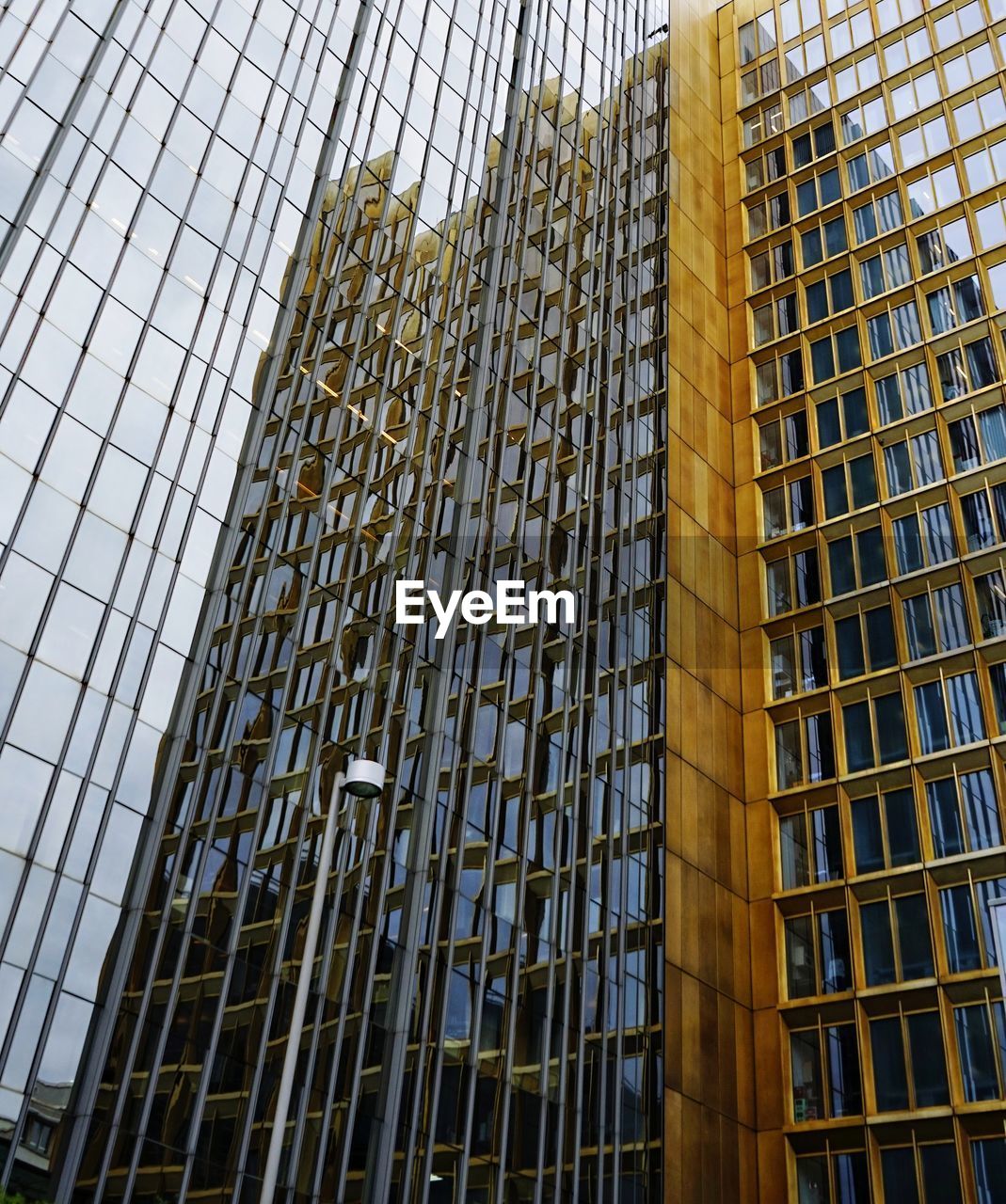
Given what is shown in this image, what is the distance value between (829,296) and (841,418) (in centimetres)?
578

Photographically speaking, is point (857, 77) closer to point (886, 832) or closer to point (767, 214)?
point (767, 214)

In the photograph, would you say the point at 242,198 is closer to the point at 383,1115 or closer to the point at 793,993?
the point at 383,1115

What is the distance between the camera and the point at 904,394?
149 ft

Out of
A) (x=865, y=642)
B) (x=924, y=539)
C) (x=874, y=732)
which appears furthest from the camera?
(x=924, y=539)

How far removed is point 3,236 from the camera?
89.1 ft

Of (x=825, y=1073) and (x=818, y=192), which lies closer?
(x=825, y=1073)

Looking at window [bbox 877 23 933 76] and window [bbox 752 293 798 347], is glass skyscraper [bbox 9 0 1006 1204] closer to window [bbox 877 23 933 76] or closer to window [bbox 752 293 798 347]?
window [bbox 752 293 798 347]

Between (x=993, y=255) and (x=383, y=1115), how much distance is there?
114 ft

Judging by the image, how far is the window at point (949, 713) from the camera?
3853 cm

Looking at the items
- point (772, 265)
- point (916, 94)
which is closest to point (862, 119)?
point (916, 94)

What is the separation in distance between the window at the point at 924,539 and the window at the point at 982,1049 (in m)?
13.9

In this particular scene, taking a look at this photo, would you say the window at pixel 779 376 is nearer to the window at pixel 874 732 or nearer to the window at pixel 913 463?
the window at pixel 913 463

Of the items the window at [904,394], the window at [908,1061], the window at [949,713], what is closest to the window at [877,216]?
the window at [904,394]

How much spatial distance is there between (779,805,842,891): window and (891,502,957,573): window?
8.48 meters
